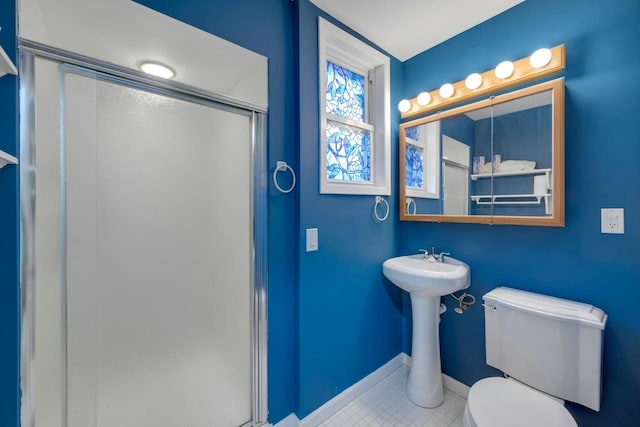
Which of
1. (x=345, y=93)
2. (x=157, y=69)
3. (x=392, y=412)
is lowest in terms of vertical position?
(x=392, y=412)

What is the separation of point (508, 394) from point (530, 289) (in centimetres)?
60

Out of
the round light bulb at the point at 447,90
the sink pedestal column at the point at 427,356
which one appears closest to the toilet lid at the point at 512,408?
the sink pedestal column at the point at 427,356

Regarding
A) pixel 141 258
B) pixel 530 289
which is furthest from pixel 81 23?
pixel 530 289

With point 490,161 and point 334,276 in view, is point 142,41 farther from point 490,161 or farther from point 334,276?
point 490,161

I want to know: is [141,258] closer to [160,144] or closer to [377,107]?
[160,144]

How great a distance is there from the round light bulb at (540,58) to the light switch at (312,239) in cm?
149

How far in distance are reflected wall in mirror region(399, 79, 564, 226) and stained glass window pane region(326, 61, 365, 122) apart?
405 millimetres

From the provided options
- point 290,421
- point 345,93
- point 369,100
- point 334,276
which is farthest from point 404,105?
point 290,421

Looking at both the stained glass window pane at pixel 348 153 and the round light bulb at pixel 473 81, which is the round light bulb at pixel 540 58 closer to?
the round light bulb at pixel 473 81

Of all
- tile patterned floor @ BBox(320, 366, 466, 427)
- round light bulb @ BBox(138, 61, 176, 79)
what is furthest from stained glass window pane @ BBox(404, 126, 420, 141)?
tile patterned floor @ BBox(320, 366, 466, 427)

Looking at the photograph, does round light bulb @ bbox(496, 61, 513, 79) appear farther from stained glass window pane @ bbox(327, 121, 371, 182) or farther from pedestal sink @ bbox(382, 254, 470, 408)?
pedestal sink @ bbox(382, 254, 470, 408)

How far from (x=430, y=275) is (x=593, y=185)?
2.96 ft

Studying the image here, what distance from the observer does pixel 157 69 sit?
1.04 m

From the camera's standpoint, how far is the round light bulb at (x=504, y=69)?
4.78ft
